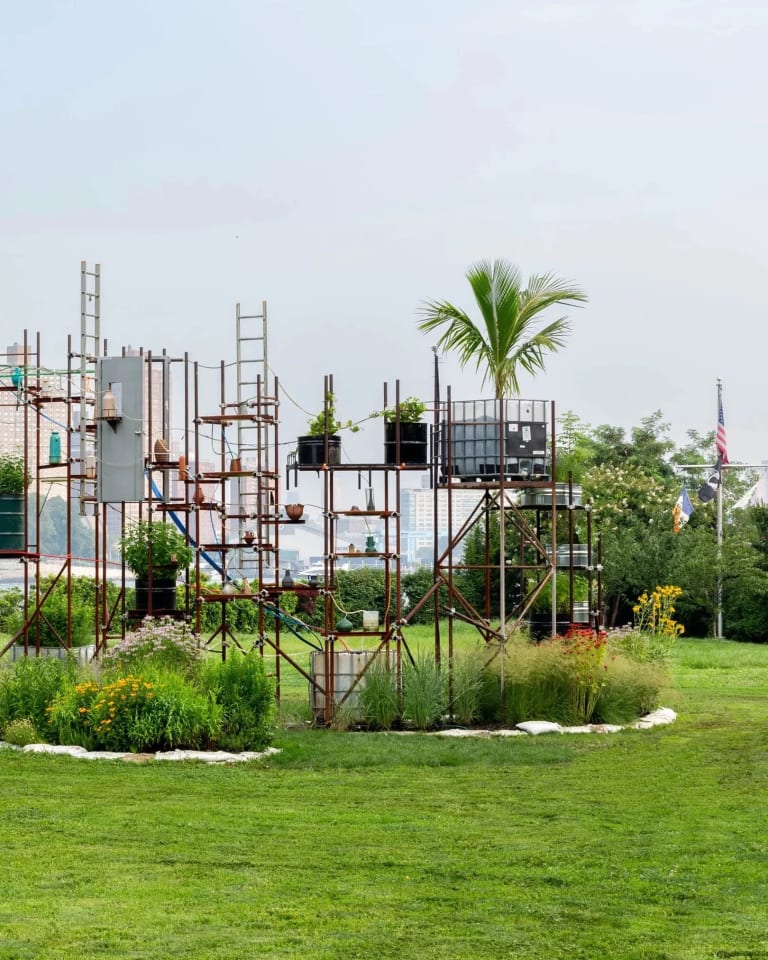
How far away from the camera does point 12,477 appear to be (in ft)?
60.7

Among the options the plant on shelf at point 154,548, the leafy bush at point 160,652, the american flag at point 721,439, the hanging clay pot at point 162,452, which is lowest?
the leafy bush at point 160,652

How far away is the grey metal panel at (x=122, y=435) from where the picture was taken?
16969mm

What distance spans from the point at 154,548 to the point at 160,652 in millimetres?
2714

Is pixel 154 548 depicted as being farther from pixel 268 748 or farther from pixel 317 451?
pixel 268 748

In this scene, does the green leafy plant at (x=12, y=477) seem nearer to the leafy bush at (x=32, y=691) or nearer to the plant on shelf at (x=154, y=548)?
the plant on shelf at (x=154, y=548)

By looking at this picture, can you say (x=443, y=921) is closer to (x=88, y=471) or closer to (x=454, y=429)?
(x=454, y=429)

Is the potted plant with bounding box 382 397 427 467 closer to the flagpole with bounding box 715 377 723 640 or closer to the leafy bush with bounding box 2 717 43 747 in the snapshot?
the leafy bush with bounding box 2 717 43 747

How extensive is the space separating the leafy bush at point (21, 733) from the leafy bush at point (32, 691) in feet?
0.16

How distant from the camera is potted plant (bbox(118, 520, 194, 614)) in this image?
1711 cm

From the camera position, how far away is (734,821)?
33.1 ft

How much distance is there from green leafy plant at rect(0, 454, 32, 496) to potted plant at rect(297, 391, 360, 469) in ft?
13.8

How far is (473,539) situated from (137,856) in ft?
71.6

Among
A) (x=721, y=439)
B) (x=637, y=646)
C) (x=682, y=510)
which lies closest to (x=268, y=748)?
(x=637, y=646)

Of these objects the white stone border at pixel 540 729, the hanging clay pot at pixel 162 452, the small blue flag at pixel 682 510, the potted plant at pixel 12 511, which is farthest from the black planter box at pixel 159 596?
the small blue flag at pixel 682 510
